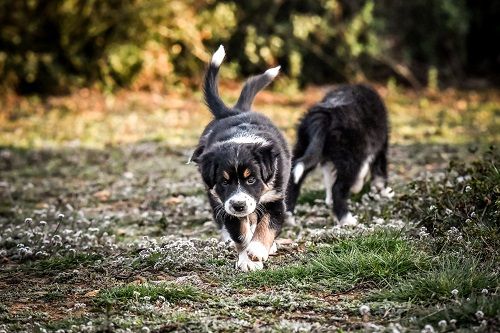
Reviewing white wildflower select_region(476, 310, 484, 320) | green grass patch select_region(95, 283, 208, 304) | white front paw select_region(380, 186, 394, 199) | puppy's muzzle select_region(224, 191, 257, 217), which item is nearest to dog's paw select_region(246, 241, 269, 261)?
puppy's muzzle select_region(224, 191, 257, 217)

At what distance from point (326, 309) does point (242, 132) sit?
1871mm

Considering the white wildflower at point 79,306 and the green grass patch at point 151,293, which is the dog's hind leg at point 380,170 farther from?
the white wildflower at point 79,306

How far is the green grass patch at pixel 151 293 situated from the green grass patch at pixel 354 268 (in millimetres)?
439

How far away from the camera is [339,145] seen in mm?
7297

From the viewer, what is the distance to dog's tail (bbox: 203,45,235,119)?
6961 millimetres

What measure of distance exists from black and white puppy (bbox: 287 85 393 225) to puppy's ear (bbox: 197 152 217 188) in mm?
1378

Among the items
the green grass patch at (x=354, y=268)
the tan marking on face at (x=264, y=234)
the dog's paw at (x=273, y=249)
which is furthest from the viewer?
the dog's paw at (x=273, y=249)

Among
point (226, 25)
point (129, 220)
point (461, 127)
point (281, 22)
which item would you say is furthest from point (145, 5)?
point (129, 220)

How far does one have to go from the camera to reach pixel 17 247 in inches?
249

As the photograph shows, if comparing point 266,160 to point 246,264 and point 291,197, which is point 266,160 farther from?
point 291,197

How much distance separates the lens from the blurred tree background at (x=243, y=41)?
53.8ft

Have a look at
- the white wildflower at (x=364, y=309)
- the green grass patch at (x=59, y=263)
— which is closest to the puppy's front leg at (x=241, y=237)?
the green grass patch at (x=59, y=263)

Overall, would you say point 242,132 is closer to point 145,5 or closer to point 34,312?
point 34,312

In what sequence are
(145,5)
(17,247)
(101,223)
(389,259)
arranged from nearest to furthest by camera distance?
(389,259) < (17,247) < (101,223) < (145,5)
